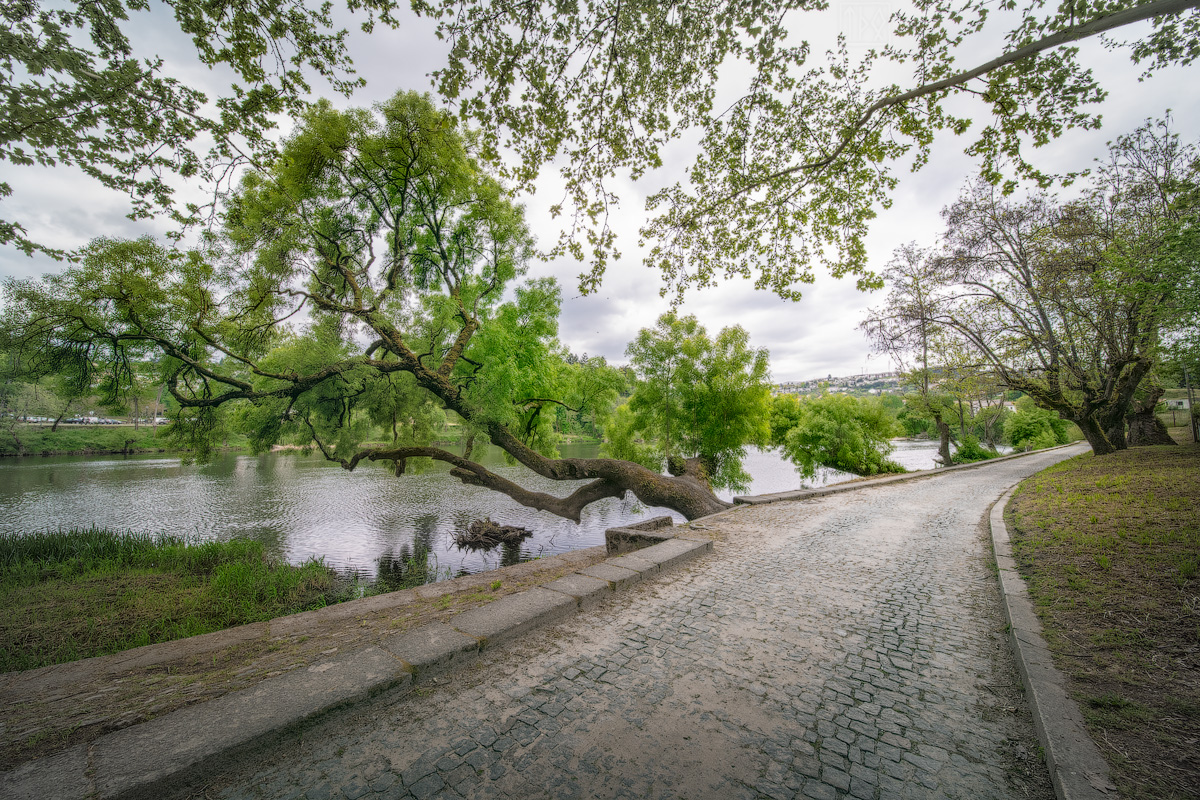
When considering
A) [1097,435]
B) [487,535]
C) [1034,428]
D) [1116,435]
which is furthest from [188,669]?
[1034,428]

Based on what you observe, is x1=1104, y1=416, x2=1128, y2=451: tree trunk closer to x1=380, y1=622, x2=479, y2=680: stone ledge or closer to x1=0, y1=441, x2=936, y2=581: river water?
x1=0, y1=441, x2=936, y2=581: river water

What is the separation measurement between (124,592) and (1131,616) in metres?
12.2

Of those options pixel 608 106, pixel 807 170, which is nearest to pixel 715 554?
pixel 807 170

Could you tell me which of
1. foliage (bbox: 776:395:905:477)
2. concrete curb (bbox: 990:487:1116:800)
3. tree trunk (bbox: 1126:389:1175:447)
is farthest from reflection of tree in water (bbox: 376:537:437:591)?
tree trunk (bbox: 1126:389:1175:447)

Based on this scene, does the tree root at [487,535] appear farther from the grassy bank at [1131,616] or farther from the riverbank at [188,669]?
the grassy bank at [1131,616]

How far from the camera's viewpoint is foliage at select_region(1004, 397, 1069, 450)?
111 feet

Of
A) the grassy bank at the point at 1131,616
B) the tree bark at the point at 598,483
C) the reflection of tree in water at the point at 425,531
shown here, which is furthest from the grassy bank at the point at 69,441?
the grassy bank at the point at 1131,616

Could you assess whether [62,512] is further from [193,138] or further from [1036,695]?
[1036,695]

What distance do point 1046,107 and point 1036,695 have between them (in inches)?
236

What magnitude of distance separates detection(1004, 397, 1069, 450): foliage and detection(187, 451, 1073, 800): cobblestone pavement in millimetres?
43147

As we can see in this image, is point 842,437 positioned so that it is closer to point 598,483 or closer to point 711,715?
point 598,483

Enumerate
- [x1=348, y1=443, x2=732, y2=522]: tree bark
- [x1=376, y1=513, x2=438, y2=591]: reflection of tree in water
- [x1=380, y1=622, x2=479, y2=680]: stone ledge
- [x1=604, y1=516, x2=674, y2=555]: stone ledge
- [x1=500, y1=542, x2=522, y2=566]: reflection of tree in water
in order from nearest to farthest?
[x1=380, y1=622, x2=479, y2=680]: stone ledge, [x1=604, y1=516, x2=674, y2=555]: stone ledge, [x1=376, y1=513, x2=438, y2=591]: reflection of tree in water, [x1=348, y1=443, x2=732, y2=522]: tree bark, [x1=500, y1=542, x2=522, y2=566]: reflection of tree in water

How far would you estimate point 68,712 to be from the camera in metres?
2.67

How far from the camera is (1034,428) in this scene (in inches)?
1335
